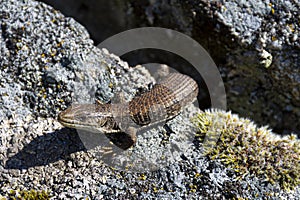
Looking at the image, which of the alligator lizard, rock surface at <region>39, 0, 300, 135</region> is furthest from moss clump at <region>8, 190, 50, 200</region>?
rock surface at <region>39, 0, 300, 135</region>

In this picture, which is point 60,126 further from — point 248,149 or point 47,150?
point 248,149

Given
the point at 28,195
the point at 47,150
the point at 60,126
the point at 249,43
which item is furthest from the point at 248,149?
the point at 28,195

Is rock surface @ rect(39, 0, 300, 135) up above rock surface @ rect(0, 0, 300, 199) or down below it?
above

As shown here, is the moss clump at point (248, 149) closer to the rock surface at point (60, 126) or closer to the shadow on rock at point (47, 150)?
the rock surface at point (60, 126)

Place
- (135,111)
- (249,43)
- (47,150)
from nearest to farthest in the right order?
(47,150)
(135,111)
(249,43)

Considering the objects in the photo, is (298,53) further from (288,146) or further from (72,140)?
(72,140)

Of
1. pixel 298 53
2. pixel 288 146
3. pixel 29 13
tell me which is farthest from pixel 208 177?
pixel 29 13

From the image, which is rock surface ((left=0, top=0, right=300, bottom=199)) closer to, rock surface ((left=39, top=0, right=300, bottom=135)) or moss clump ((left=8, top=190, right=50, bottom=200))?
moss clump ((left=8, top=190, right=50, bottom=200))
